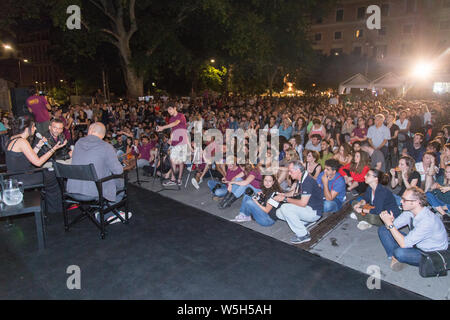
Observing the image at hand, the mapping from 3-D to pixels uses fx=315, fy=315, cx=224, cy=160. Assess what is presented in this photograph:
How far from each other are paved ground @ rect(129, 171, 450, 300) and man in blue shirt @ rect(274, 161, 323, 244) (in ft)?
0.84

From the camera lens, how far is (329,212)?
232 inches

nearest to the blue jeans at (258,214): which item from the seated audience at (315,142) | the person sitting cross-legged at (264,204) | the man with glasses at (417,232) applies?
the person sitting cross-legged at (264,204)

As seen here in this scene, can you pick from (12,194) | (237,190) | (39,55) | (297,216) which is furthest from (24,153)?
(39,55)

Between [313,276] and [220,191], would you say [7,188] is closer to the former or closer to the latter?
[220,191]

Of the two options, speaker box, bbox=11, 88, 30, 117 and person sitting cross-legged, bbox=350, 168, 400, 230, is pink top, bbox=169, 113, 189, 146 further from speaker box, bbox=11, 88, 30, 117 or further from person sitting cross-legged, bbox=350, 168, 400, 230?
speaker box, bbox=11, 88, 30, 117

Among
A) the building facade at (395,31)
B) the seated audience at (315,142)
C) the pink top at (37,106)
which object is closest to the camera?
the seated audience at (315,142)

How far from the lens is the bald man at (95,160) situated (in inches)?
187

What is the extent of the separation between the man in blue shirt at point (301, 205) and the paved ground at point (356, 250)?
10.0 inches

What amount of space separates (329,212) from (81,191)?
14.1 feet

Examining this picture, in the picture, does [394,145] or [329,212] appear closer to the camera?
[329,212]

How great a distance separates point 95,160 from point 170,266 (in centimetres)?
195

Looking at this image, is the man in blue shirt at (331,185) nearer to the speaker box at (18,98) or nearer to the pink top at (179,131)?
the pink top at (179,131)
